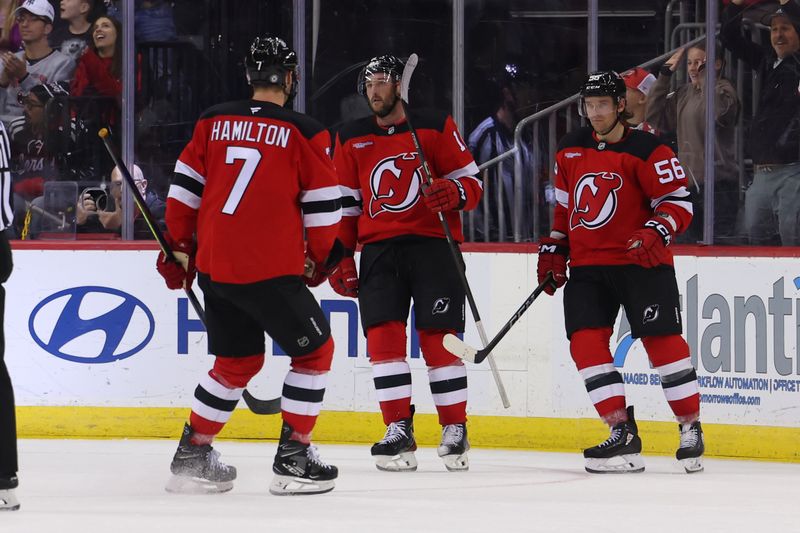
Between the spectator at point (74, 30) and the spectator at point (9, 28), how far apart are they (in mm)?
162

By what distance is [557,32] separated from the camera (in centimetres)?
622

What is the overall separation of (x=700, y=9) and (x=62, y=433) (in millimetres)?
3081

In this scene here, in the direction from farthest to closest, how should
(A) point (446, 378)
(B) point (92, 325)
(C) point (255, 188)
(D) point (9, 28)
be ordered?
(D) point (9, 28) → (B) point (92, 325) → (A) point (446, 378) → (C) point (255, 188)

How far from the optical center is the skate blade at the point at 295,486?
3.92 m

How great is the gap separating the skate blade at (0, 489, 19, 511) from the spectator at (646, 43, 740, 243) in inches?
124

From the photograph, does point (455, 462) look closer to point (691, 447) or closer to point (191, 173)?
point (691, 447)

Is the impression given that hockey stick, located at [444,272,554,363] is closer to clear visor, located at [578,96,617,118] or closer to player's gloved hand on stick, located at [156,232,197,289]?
clear visor, located at [578,96,617,118]

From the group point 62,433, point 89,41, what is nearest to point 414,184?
point 62,433

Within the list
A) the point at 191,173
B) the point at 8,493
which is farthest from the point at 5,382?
the point at 191,173

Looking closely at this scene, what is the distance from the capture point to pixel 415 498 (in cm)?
394

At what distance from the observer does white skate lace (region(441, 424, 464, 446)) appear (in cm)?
455

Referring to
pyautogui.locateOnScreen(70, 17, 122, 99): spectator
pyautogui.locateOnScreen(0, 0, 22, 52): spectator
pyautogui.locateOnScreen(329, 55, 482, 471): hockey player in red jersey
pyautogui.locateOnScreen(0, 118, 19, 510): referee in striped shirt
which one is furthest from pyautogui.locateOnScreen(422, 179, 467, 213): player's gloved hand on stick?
pyautogui.locateOnScreen(0, 0, 22, 52): spectator

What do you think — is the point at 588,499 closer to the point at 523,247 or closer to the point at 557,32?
the point at 523,247

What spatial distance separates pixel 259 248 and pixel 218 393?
17.1 inches
